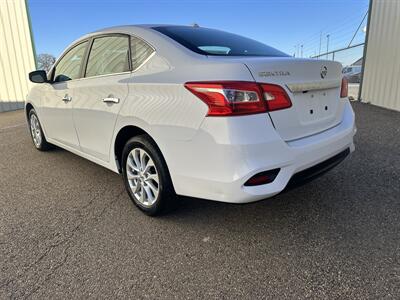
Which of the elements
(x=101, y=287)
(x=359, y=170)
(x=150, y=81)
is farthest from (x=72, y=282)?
(x=359, y=170)

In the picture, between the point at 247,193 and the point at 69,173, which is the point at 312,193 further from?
the point at 69,173

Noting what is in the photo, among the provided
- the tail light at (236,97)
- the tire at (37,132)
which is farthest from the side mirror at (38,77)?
the tail light at (236,97)

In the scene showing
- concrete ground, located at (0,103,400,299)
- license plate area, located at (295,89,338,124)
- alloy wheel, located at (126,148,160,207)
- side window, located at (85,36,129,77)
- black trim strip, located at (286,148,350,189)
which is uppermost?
side window, located at (85,36,129,77)

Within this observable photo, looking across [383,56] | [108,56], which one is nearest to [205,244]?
[108,56]

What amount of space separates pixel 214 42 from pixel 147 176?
1298mm

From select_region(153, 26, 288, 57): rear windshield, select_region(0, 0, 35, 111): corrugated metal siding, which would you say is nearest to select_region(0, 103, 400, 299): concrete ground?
select_region(153, 26, 288, 57): rear windshield

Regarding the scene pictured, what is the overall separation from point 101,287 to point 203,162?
1004mm

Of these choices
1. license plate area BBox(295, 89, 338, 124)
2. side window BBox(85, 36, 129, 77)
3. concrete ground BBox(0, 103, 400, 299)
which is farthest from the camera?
side window BBox(85, 36, 129, 77)

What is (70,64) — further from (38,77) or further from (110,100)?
(110,100)

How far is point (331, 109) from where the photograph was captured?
→ 2605 millimetres

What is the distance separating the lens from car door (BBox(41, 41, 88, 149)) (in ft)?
11.7

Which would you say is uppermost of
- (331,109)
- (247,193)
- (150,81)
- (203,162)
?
(150,81)

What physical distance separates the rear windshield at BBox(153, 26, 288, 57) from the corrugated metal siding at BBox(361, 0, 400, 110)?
6052 mm

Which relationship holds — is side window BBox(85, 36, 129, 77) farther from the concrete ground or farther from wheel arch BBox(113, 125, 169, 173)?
the concrete ground
